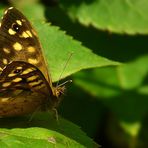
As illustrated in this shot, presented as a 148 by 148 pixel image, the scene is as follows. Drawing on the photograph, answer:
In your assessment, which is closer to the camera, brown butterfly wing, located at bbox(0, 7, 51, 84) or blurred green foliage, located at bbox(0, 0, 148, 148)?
brown butterfly wing, located at bbox(0, 7, 51, 84)

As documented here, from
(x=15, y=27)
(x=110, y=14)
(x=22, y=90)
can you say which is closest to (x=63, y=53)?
(x=15, y=27)

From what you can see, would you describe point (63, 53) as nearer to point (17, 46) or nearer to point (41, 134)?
A: point (17, 46)

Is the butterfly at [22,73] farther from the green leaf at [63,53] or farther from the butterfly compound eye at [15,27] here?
the green leaf at [63,53]

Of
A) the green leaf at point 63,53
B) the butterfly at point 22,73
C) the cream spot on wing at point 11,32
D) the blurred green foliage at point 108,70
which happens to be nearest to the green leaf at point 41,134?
the butterfly at point 22,73

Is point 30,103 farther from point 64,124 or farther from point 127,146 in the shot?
point 127,146

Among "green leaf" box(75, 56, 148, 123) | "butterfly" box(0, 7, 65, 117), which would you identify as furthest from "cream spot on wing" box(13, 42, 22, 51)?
"green leaf" box(75, 56, 148, 123)

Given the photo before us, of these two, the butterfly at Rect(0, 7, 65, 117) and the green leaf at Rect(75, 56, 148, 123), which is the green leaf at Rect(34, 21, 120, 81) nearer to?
the butterfly at Rect(0, 7, 65, 117)

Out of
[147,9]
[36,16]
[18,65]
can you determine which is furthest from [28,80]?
[147,9]
